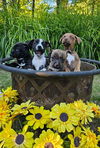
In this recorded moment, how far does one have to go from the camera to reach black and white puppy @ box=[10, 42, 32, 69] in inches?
99.7

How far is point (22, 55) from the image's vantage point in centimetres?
255

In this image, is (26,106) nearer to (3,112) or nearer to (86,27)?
(3,112)

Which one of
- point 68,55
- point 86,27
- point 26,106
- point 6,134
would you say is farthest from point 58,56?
point 86,27

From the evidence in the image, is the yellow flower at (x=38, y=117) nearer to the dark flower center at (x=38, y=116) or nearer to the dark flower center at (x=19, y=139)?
the dark flower center at (x=38, y=116)

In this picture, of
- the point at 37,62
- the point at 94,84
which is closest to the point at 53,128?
the point at 37,62

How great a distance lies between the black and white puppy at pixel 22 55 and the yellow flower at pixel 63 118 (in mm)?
829

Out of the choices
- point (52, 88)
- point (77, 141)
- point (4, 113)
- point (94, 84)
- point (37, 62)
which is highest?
point (37, 62)

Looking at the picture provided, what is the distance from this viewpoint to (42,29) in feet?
17.0

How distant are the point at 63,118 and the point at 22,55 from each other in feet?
3.21

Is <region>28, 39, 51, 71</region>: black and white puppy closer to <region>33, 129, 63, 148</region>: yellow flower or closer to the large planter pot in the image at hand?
the large planter pot

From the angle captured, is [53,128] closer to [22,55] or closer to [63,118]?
[63,118]

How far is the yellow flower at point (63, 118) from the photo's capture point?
5.84ft

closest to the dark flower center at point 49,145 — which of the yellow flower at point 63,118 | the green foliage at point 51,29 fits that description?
the yellow flower at point 63,118

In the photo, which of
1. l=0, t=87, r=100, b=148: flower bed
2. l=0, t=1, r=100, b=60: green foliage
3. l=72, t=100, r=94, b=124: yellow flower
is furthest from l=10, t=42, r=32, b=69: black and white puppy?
l=0, t=1, r=100, b=60: green foliage
